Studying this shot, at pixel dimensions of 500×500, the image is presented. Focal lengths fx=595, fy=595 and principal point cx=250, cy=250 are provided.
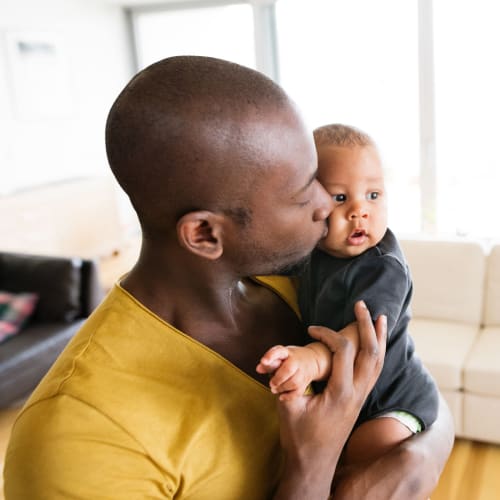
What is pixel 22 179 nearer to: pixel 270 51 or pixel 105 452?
pixel 270 51

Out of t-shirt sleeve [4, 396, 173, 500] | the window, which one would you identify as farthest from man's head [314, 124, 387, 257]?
the window

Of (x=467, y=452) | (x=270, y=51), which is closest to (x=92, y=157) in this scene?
(x=270, y=51)

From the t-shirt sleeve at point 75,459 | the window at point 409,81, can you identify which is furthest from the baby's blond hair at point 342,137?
the window at point 409,81

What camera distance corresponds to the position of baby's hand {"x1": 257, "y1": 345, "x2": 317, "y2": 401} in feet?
2.58

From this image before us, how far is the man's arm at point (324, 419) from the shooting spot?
0.80m

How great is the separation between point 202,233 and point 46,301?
2.77 meters

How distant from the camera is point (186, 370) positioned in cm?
81

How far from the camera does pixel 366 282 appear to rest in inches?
42.3

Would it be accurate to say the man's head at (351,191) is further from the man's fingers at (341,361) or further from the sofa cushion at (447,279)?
the sofa cushion at (447,279)

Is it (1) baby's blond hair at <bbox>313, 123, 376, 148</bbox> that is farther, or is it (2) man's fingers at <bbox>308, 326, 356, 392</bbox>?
(1) baby's blond hair at <bbox>313, 123, 376, 148</bbox>

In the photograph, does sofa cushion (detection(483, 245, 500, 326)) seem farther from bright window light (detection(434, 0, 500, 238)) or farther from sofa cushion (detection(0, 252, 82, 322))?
sofa cushion (detection(0, 252, 82, 322))

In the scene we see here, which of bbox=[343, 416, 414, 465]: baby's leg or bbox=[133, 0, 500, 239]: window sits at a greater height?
bbox=[133, 0, 500, 239]: window

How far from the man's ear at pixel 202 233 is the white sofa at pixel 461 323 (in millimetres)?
2061

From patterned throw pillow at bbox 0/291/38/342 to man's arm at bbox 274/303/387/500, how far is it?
8.99ft
